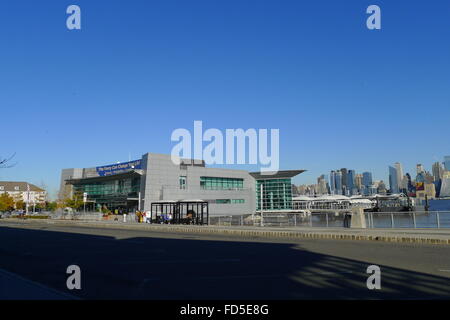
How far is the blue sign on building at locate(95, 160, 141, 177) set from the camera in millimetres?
72938

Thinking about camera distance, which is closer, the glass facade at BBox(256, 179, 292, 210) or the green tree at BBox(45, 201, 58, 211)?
the green tree at BBox(45, 201, 58, 211)

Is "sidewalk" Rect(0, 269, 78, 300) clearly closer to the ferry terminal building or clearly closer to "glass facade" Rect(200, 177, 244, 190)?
the ferry terminal building

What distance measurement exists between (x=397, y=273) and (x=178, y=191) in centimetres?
6444

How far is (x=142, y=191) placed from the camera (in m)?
69.3

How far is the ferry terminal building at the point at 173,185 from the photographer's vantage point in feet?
229

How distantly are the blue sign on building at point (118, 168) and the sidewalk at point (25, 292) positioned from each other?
6538 centimetres

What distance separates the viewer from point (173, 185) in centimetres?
7306

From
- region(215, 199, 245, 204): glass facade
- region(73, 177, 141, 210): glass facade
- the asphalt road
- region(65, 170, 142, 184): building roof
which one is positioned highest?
region(65, 170, 142, 184): building roof

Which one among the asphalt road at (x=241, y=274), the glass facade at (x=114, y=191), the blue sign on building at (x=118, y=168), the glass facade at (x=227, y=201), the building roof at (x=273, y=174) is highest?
the blue sign on building at (x=118, y=168)

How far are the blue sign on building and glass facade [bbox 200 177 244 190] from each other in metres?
13.5

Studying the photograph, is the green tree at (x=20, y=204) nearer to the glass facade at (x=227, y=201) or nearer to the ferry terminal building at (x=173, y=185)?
the ferry terminal building at (x=173, y=185)

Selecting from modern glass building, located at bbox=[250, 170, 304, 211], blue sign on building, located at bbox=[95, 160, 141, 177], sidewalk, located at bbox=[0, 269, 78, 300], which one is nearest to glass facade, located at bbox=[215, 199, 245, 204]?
modern glass building, located at bbox=[250, 170, 304, 211]

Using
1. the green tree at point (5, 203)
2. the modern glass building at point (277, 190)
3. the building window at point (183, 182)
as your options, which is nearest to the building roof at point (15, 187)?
the green tree at point (5, 203)
